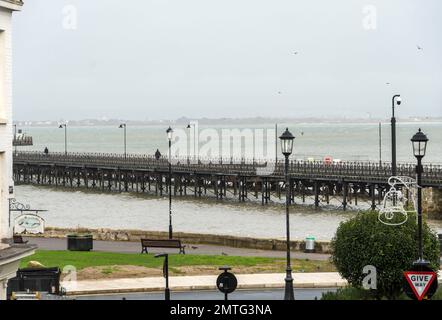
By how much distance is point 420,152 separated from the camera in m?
19.7

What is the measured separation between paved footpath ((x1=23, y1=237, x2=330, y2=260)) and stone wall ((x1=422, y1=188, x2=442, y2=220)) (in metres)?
34.2

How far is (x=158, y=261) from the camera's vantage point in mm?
32812

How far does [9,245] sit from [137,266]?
1925 cm

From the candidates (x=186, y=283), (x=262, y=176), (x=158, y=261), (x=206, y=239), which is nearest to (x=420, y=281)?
(x=186, y=283)

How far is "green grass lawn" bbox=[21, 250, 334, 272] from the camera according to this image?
1236 inches

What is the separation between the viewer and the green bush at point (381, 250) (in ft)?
72.2

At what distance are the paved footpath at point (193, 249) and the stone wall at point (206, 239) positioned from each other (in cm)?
64

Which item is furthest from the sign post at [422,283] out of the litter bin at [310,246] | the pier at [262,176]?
the pier at [262,176]

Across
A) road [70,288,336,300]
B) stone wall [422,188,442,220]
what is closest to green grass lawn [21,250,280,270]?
road [70,288,336,300]

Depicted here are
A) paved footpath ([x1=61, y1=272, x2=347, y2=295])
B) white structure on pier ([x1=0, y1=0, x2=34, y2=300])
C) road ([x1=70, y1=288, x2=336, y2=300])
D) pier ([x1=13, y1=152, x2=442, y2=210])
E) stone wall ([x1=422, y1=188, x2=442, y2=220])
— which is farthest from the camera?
pier ([x1=13, y1=152, x2=442, y2=210])

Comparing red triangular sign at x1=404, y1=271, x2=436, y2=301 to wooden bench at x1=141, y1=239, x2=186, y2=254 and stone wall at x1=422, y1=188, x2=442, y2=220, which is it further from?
stone wall at x1=422, y1=188, x2=442, y2=220

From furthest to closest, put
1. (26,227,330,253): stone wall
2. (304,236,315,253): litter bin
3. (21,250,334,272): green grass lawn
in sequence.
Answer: (26,227,330,253): stone wall, (304,236,315,253): litter bin, (21,250,334,272): green grass lawn

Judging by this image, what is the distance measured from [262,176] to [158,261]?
54261 millimetres
